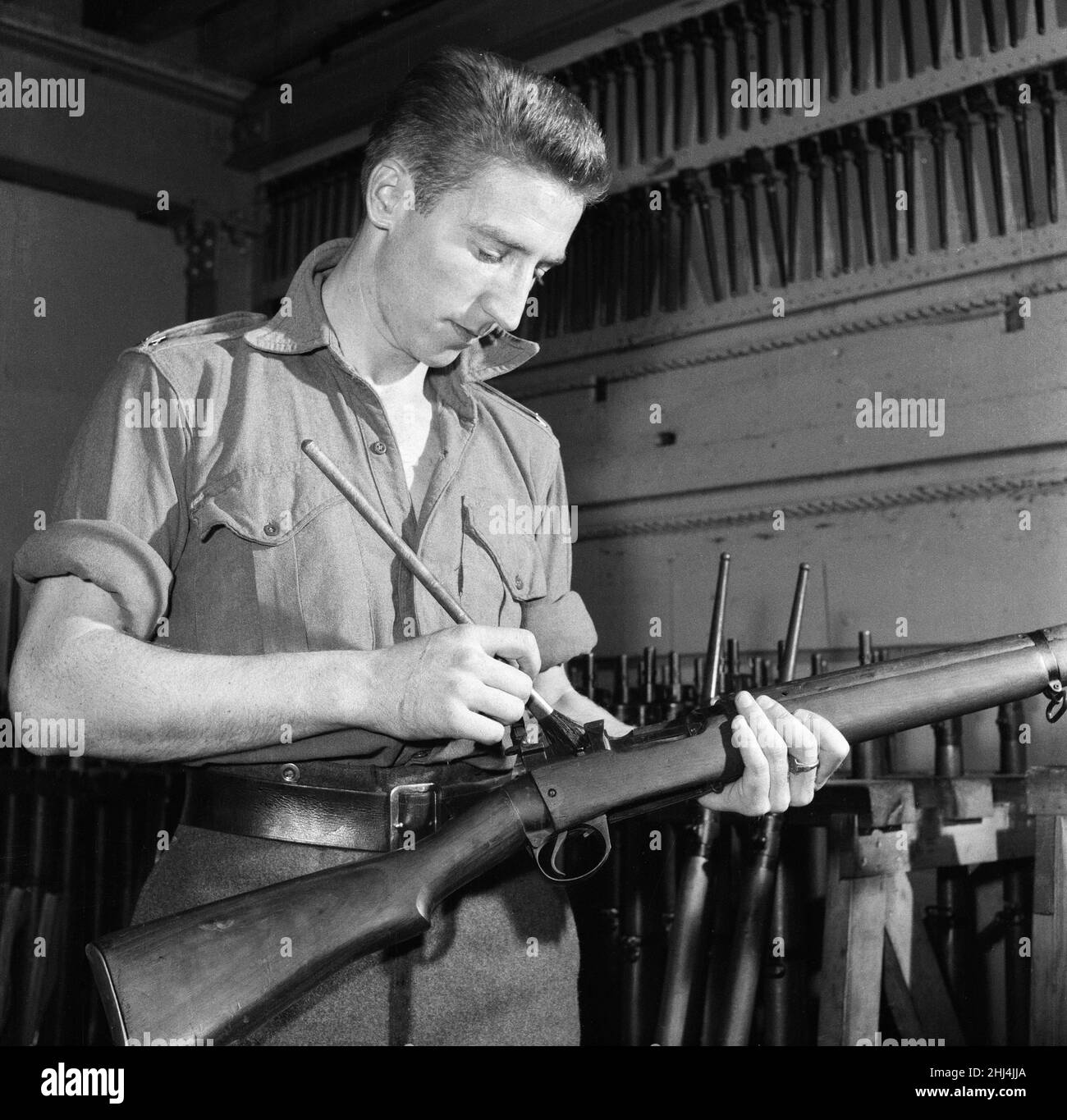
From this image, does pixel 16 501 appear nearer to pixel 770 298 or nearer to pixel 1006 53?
pixel 770 298

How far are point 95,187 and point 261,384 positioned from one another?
3.42 metres

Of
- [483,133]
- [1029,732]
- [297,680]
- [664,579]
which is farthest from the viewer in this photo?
[664,579]

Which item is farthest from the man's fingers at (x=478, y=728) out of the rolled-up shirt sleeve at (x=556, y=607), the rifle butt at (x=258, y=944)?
the rolled-up shirt sleeve at (x=556, y=607)

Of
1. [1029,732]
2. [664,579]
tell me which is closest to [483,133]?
[1029,732]

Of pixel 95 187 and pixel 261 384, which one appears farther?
pixel 95 187

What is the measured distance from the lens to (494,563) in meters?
1.46

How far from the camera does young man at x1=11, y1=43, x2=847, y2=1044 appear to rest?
117 cm

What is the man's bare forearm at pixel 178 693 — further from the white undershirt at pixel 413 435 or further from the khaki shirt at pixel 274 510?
the white undershirt at pixel 413 435

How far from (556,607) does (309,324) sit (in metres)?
0.47

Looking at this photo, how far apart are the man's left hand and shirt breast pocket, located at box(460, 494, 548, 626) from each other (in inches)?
12.1

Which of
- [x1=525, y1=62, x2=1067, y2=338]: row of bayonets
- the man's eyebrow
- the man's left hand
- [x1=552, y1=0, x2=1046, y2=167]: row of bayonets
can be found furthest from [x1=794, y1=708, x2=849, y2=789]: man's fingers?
[x1=552, y1=0, x2=1046, y2=167]: row of bayonets

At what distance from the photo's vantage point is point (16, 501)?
4219 mm

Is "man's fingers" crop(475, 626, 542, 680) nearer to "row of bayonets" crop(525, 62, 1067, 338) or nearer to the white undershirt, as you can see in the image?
the white undershirt

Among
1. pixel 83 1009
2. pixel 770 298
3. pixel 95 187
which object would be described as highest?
pixel 95 187
